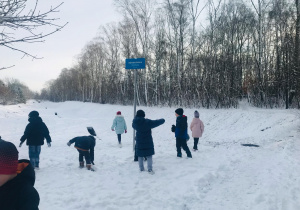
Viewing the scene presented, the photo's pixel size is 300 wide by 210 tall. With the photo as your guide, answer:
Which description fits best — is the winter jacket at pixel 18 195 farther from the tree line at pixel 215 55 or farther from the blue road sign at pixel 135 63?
the tree line at pixel 215 55

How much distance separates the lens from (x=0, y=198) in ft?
5.91

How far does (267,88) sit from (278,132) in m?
6.90

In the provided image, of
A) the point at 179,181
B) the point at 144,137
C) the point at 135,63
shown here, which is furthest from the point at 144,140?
the point at 135,63

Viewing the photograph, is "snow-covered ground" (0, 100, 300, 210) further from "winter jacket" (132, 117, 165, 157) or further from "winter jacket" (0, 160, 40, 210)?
"winter jacket" (0, 160, 40, 210)

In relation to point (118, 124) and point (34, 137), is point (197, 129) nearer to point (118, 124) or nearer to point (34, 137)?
point (118, 124)

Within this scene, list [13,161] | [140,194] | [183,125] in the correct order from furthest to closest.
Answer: [183,125] < [140,194] < [13,161]

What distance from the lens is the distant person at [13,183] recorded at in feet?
5.78

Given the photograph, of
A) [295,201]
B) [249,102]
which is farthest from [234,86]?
[295,201]

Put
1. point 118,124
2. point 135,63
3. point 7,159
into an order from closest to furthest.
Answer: point 7,159 < point 135,63 < point 118,124

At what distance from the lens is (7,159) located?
1760 millimetres

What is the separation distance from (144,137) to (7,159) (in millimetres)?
4506

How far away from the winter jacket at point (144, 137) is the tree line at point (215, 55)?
10.6m

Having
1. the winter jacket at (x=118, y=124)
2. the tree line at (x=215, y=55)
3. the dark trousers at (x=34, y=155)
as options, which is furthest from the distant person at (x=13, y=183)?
the tree line at (x=215, y=55)

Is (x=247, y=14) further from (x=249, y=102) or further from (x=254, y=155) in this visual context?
(x=254, y=155)
